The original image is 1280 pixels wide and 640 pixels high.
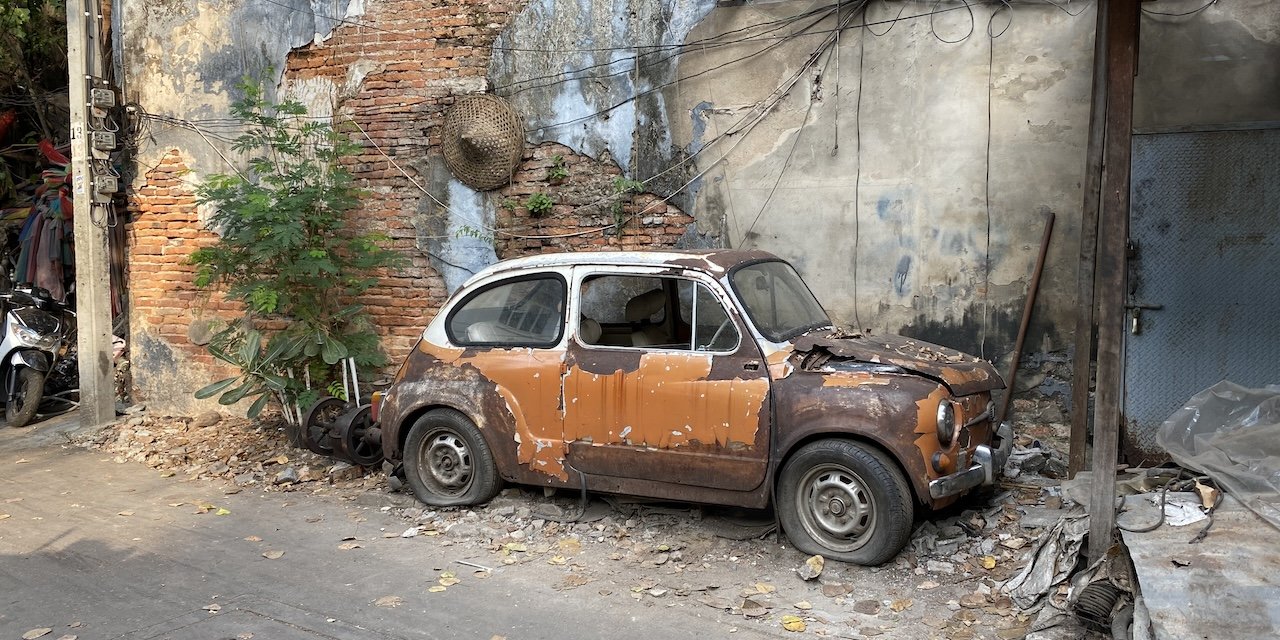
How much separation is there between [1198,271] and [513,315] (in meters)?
4.77

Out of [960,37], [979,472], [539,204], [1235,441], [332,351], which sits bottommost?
[979,472]

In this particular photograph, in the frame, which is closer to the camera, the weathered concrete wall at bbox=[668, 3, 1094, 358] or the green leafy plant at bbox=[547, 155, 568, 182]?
the weathered concrete wall at bbox=[668, 3, 1094, 358]

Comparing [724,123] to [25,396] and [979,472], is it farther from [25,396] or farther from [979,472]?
[25,396]

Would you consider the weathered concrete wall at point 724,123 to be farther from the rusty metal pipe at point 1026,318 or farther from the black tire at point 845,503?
the black tire at point 845,503

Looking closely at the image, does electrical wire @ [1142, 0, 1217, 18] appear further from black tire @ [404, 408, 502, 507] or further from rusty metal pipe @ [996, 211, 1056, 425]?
black tire @ [404, 408, 502, 507]

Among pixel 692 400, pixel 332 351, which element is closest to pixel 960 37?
pixel 692 400

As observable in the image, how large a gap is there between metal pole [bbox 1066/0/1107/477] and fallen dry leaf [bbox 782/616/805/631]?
273cm

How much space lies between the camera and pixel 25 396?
947 cm

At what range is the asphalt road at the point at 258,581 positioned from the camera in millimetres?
4602

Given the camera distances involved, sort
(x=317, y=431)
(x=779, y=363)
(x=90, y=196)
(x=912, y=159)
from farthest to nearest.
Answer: (x=90, y=196) < (x=317, y=431) < (x=912, y=159) < (x=779, y=363)

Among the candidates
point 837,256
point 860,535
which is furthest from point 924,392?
point 837,256

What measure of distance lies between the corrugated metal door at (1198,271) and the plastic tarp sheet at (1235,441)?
3.60 feet

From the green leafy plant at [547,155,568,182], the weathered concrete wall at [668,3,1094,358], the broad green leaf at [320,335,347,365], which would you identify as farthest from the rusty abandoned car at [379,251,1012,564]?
the green leafy plant at [547,155,568,182]

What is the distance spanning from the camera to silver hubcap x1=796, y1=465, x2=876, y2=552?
5129 mm
